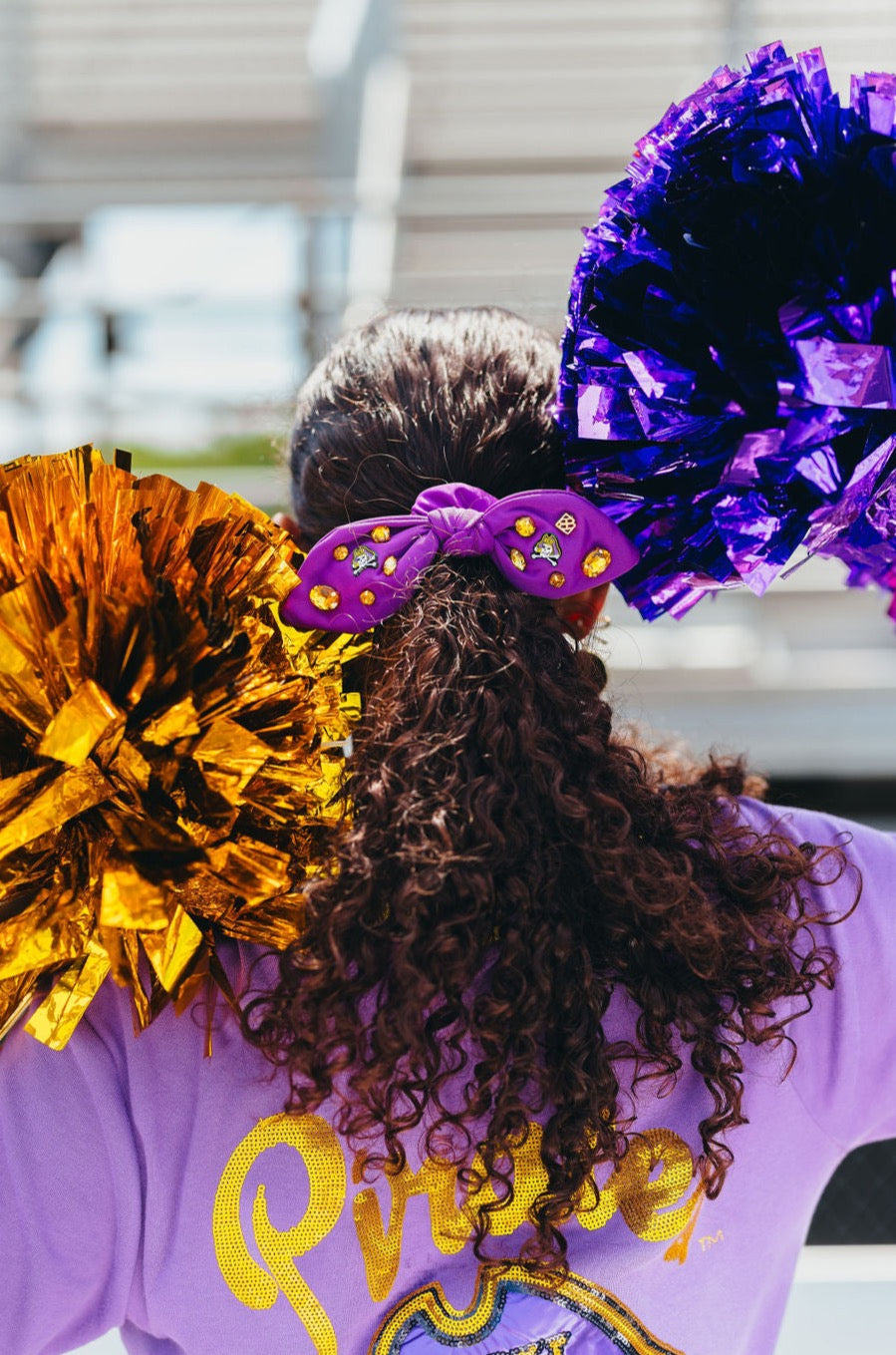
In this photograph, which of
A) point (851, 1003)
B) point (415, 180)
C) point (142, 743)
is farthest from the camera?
point (415, 180)

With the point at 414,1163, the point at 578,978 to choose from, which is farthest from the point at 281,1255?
the point at 578,978

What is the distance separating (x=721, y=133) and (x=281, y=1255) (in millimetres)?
708

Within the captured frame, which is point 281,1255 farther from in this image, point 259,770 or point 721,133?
point 721,133

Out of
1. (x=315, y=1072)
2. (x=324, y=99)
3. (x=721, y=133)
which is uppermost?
(x=324, y=99)

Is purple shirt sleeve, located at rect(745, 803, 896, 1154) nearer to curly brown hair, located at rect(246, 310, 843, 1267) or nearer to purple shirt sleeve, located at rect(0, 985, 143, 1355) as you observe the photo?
curly brown hair, located at rect(246, 310, 843, 1267)

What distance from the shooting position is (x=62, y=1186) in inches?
28.9

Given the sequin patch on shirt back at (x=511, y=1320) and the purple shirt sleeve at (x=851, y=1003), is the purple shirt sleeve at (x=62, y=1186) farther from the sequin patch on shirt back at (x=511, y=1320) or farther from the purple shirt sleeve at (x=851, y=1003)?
the purple shirt sleeve at (x=851, y=1003)

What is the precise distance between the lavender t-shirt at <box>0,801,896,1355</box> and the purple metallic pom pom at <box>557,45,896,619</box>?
27 centimetres

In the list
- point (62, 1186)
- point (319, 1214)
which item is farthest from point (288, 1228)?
point (62, 1186)

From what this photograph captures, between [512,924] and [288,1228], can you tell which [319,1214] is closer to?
[288,1228]

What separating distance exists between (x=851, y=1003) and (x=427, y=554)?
1.33 ft

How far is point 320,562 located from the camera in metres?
0.79

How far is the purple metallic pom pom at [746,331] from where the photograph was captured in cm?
73

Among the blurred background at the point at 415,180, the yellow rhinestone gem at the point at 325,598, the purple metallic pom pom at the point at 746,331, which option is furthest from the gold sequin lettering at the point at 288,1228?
the blurred background at the point at 415,180
